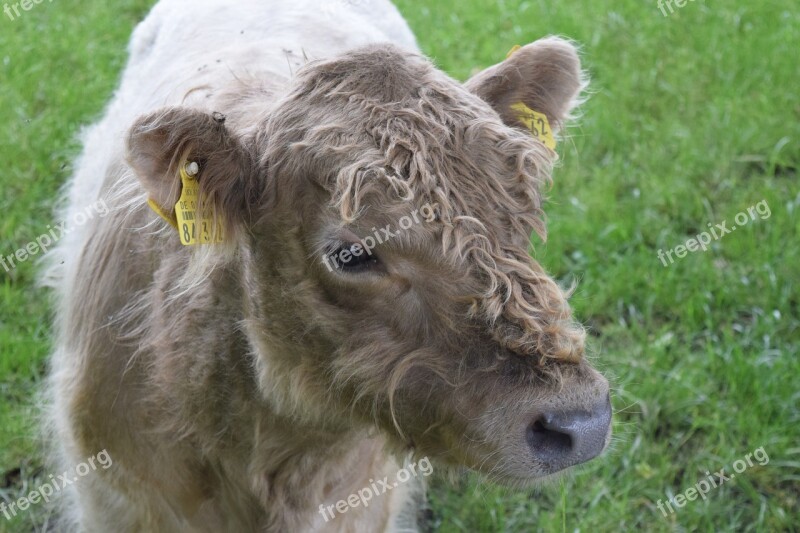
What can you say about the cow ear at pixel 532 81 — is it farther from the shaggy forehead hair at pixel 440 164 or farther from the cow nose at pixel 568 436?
the cow nose at pixel 568 436

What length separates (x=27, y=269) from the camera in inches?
228

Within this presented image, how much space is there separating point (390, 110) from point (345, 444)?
4.18 feet

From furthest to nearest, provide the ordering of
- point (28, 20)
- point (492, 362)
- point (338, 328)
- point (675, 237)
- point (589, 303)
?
point (28, 20)
point (675, 237)
point (589, 303)
point (338, 328)
point (492, 362)

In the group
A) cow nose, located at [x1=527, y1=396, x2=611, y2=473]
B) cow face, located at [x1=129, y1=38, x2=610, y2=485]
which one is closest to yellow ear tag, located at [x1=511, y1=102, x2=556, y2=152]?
cow face, located at [x1=129, y1=38, x2=610, y2=485]

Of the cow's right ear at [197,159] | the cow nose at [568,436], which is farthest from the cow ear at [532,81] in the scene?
the cow nose at [568,436]

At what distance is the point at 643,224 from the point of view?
6191mm

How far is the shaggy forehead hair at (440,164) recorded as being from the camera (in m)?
2.86

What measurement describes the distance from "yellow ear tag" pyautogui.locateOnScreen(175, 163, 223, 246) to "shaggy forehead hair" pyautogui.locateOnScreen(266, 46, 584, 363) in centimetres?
25

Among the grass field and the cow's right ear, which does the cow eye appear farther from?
the grass field

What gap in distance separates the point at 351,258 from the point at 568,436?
804 millimetres

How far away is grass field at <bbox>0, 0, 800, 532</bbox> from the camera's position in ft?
15.9

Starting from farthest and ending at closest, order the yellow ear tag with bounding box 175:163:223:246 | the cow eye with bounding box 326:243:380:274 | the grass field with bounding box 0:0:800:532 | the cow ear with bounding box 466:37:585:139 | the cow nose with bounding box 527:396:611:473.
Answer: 1. the grass field with bounding box 0:0:800:532
2. the cow ear with bounding box 466:37:585:139
3. the yellow ear tag with bounding box 175:163:223:246
4. the cow eye with bounding box 326:243:380:274
5. the cow nose with bounding box 527:396:611:473

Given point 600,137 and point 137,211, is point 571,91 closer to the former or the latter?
point 137,211

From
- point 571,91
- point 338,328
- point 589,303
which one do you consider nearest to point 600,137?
point 589,303
